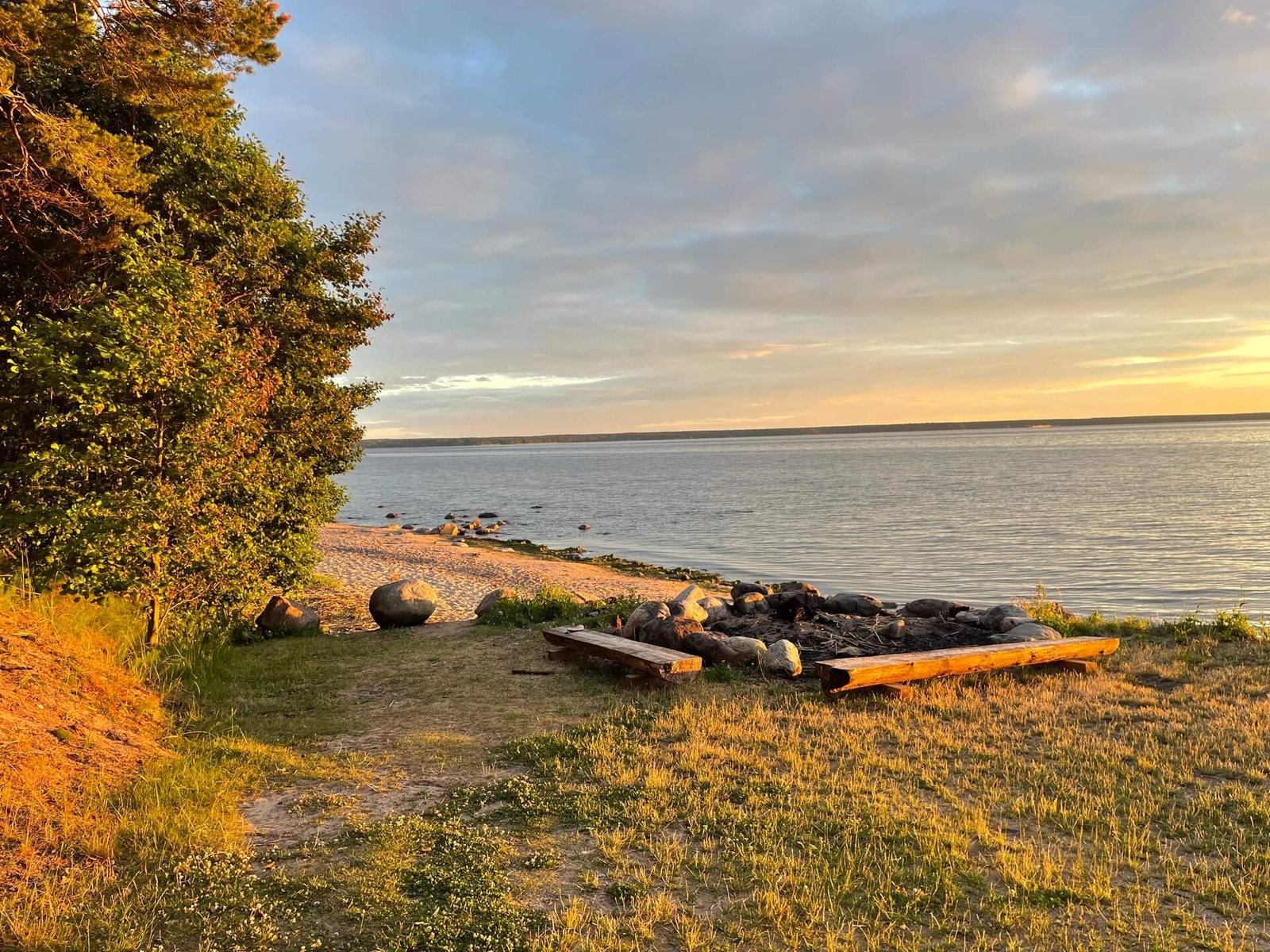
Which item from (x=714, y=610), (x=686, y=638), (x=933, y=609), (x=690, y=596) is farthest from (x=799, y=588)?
(x=686, y=638)

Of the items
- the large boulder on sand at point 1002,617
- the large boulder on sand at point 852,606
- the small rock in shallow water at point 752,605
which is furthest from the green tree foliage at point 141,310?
the large boulder on sand at point 1002,617

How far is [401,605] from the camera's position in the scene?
14.7 meters

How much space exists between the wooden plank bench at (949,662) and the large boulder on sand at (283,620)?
995 centimetres

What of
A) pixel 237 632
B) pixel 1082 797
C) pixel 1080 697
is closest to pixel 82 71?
pixel 237 632

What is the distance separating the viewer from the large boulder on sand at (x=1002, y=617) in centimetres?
1194

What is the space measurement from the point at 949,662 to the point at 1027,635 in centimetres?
249

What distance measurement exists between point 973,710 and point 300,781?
7564mm

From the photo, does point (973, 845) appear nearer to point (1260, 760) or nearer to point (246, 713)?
point (1260, 760)

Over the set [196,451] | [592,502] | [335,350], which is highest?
[335,350]

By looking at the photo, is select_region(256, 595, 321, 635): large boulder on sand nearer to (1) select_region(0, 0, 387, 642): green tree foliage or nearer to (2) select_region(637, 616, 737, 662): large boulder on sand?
(1) select_region(0, 0, 387, 642): green tree foliage

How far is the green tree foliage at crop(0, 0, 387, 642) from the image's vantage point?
29.4 feet

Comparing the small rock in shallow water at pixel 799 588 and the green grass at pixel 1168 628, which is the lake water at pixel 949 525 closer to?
the small rock in shallow water at pixel 799 588

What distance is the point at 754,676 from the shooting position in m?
10.3

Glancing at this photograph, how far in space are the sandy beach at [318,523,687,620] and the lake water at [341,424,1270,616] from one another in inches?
216
